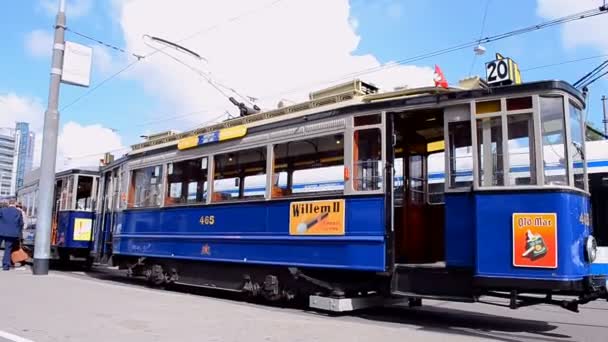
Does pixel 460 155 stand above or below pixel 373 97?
below

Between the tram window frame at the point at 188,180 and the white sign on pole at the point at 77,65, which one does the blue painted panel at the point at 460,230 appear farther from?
the white sign on pole at the point at 77,65

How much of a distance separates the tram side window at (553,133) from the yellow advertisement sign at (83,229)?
1275 centimetres

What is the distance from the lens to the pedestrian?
1352 centimetres

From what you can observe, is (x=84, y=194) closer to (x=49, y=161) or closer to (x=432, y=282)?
(x=49, y=161)

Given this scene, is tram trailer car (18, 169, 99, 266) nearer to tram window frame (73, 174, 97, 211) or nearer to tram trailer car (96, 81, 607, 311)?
tram window frame (73, 174, 97, 211)

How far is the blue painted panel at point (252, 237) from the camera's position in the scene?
7.91 metres

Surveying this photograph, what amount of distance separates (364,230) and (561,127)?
9.61 feet

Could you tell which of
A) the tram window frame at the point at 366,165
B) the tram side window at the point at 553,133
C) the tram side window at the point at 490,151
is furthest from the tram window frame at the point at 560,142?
the tram window frame at the point at 366,165

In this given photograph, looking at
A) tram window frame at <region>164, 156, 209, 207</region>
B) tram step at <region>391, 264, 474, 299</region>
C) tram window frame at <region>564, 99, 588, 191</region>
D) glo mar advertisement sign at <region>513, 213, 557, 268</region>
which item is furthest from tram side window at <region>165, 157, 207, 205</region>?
tram window frame at <region>564, 99, 588, 191</region>

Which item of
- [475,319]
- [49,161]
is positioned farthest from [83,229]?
[475,319]

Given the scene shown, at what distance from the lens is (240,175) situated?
10227 millimetres

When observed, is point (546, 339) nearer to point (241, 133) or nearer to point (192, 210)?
point (241, 133)

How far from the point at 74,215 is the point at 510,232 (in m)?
12.5

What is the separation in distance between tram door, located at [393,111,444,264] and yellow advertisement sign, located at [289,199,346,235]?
100cm
